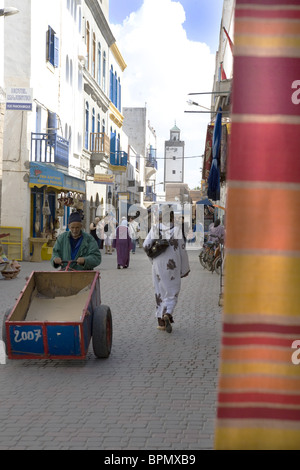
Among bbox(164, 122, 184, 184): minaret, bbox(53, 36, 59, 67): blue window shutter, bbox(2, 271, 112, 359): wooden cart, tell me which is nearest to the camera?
bbox(2, 271, 112, 359): wooden cart

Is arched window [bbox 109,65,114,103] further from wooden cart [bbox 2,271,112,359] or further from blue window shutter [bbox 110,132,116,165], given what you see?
wooden cart [bbox 2,271,112,359]

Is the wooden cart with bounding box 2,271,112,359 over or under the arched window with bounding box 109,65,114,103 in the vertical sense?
under

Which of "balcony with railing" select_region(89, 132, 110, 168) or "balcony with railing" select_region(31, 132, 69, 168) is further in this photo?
"balcony with railing" select_region(89, 132, 110, 168)

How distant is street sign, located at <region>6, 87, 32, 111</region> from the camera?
20.8 m

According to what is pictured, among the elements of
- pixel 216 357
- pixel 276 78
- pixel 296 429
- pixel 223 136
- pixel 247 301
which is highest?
pixel 223 136

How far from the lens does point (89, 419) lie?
17.6 feet

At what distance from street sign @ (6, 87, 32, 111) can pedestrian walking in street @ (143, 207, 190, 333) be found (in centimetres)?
1171

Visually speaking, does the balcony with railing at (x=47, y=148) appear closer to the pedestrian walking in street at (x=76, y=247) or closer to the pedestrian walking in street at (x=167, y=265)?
the pedestrian walking in street at (x=167, y=265)

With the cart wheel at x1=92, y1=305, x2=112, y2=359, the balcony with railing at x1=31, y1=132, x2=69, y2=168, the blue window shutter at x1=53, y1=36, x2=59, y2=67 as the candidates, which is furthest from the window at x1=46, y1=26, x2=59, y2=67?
the cart wheel at x1=92, y1=305, x2=112, y2=359

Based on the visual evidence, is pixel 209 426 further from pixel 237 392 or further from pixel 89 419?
pixel 237 392

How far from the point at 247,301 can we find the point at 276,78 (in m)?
0.80
